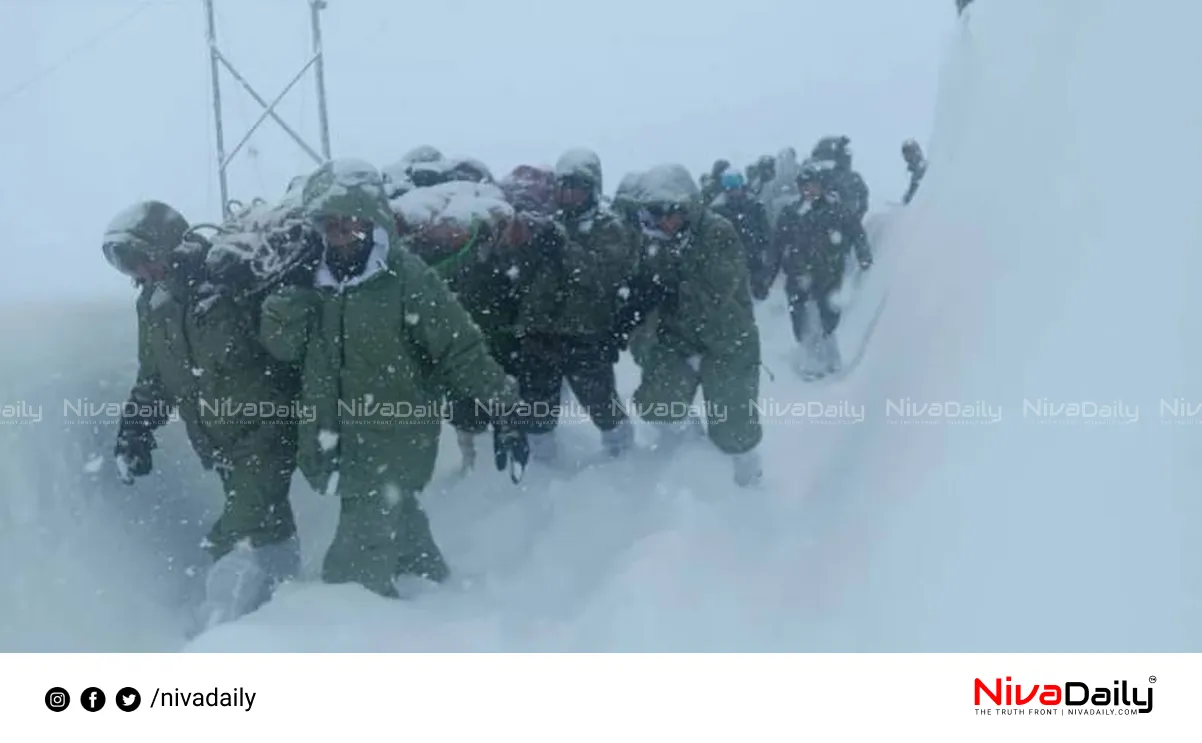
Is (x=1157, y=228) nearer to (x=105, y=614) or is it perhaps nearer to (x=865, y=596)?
(x=865, y=596)

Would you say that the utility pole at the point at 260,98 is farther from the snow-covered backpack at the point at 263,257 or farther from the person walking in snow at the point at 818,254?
the snow-covered backpack at the point at 263,257

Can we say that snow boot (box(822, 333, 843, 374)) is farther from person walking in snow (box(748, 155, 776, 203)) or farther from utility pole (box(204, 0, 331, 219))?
utility pole (box(204, 0, 331, 219))

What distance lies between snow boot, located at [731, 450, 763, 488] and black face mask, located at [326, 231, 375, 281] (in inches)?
86.5

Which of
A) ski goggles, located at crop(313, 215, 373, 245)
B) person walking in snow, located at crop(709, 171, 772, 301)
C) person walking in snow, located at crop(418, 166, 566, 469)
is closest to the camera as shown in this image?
ski goggles, located at crop(313, 215, 373, 245)

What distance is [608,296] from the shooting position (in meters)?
4.90

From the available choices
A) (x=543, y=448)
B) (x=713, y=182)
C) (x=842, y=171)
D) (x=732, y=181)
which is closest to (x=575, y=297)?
(x=543, y=448)

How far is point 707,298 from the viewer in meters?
4.70

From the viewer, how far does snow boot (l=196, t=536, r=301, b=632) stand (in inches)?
147

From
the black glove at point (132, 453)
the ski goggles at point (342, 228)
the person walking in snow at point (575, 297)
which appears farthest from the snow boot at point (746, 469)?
the black glove at point (132, 453)
